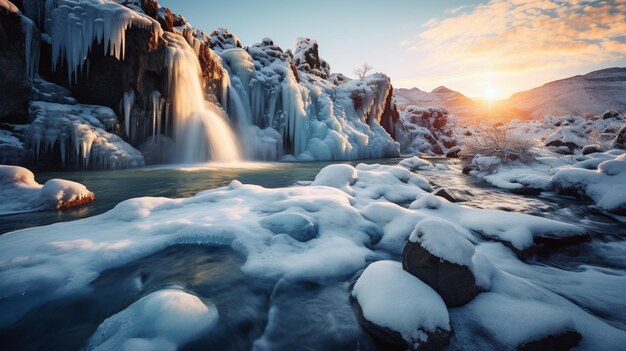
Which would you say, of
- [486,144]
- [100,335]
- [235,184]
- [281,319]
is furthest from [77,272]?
[486,144]

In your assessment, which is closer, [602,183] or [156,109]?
[602,183]

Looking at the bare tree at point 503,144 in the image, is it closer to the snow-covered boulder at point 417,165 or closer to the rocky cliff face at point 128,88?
the snow-covered boulder at point 417,165

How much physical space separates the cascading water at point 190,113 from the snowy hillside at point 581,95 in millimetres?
72901

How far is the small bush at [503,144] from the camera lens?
9.86 meters

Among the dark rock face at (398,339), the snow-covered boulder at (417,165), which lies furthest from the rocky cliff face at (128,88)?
the dark rock face at (398,339)

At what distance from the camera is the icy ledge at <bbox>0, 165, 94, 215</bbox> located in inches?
181

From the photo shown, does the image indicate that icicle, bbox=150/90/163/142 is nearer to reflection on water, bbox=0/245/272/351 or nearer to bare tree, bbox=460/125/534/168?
reflection on water, bbox=0/245/272/351

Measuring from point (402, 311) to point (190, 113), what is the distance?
46.6ft

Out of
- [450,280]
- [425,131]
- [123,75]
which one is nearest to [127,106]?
[123,75]

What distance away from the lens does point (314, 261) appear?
2.80 meters

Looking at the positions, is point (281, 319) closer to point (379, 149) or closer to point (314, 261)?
point (314, 261)

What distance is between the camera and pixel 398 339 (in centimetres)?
173

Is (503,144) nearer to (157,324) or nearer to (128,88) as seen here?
(157,324)

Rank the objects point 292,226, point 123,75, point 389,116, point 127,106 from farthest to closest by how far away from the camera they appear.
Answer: point 389,116
point 127,106
point 123,75
point 292,226
